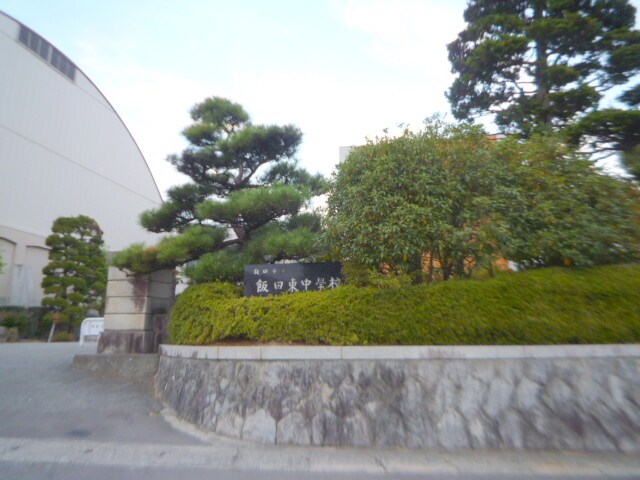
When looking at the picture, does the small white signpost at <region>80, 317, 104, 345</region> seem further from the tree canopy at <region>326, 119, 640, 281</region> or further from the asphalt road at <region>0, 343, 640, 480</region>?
the tree canopy at <region>326, 119, 640, 281</region>

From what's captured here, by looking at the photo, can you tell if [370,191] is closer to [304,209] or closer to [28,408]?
[304,209]

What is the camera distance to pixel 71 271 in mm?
20750

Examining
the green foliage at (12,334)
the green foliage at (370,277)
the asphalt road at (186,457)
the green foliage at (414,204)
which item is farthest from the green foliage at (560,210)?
the green foliage at (12,334)

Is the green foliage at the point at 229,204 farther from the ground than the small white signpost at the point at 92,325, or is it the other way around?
the green foliage at the point at 229,204

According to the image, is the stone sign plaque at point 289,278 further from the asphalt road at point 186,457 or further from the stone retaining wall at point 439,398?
the asphalt road at point 186,457

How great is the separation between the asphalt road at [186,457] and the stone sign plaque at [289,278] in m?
2.20

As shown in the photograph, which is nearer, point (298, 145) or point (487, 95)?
point (298, 145)

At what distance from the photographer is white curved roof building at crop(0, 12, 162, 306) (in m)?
24.4

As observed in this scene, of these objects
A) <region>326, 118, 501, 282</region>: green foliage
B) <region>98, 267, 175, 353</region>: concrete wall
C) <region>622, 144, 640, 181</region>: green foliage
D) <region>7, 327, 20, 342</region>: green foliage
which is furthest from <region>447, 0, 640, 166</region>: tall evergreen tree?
<region>7, 327, 20, 342</region>: green foliage

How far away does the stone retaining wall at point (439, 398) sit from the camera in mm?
4543

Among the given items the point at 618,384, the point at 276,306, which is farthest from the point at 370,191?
the point at 618,384

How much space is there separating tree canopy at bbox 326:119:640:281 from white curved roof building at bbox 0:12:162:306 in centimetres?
2481

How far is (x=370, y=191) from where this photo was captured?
5934mm

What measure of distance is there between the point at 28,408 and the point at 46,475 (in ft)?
8.47
